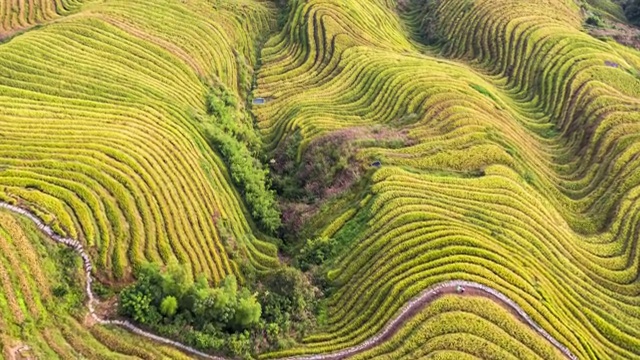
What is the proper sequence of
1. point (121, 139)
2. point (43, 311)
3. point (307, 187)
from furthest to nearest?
point (307, 187) → point (121, 139) → point (43, 311)

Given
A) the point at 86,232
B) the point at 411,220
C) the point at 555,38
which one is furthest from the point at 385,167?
the point at 555,38

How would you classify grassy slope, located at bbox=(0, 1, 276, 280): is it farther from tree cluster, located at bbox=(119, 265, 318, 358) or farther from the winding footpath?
tree cluster, located at bbox=(119, 265, 318, 358)

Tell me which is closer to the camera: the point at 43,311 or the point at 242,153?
the point at 43,311

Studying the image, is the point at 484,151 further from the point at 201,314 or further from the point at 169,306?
the point at 169,306

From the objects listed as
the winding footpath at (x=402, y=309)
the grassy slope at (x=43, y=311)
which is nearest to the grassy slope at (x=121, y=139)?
the winding footpath at (x=402, y=309)

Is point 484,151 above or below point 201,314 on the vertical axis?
above

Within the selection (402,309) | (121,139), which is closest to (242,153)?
(121,139)

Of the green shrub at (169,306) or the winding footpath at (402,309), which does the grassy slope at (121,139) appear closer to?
the winding footpath at (402,309)
